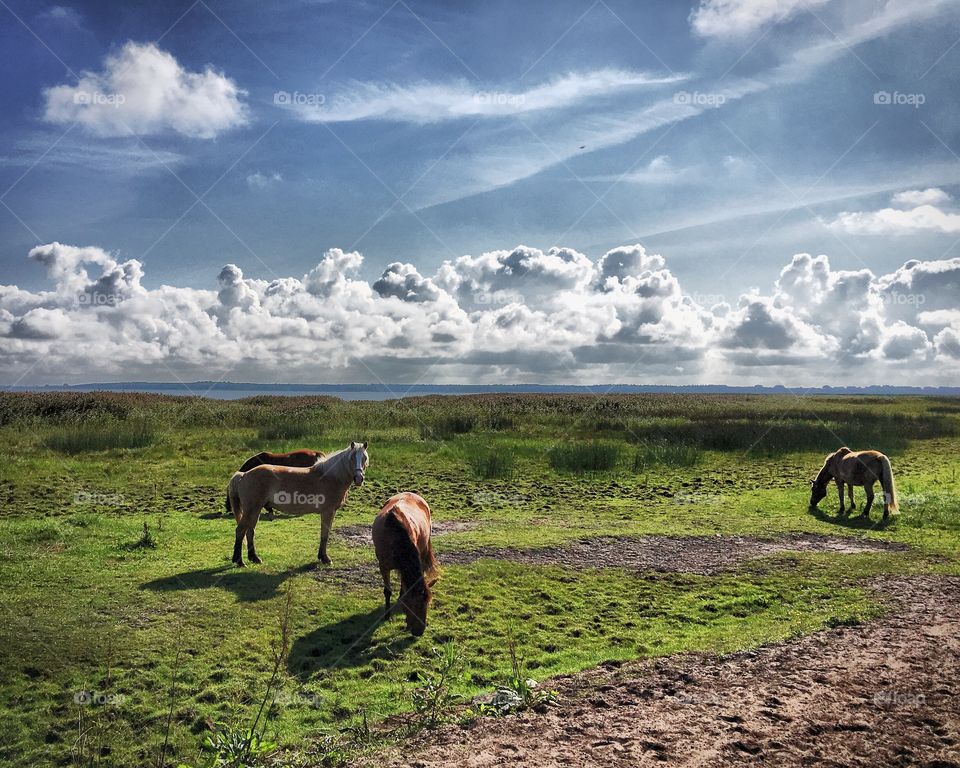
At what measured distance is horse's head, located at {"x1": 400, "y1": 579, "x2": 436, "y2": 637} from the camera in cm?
781

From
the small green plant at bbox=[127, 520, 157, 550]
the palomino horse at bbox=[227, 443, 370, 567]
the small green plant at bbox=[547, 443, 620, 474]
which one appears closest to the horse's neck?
the palomino horse at bbox=[227, 443, 370, 567]

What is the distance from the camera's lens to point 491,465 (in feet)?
73.0

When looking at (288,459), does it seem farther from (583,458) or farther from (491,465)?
(583,458)

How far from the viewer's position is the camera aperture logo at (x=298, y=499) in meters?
10.8

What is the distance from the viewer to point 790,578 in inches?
424

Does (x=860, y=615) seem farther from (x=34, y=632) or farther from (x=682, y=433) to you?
(x=682, y=433)

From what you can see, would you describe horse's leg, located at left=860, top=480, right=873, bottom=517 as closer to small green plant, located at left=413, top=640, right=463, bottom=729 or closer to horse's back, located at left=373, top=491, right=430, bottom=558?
horse's back, located at left=373, top=491, right=430, bottom=558

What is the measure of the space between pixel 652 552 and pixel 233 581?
780 centimetres

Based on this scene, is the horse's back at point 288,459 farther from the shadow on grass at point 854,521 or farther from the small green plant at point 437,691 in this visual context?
the shadow on grass at point 854,521

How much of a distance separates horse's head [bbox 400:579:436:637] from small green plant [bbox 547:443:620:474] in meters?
15.7

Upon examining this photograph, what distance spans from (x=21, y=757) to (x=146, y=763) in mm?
1062

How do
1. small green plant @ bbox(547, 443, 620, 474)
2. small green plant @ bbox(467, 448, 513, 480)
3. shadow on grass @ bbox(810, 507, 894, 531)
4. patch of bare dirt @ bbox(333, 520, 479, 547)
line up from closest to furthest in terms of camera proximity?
patch of bare dirt @ bbox(333, 520, 479, 547)
shadow on grass @ bbox(810, 507, 894, 531)
small green plant @ bbox(467, 448, 513, 480)
small green plant @ bbox(547, 443, 620, 474)

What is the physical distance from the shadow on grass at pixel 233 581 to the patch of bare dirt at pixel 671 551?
3052 millimetres

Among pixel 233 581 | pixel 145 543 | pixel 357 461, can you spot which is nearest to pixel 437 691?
pixel 233 581
